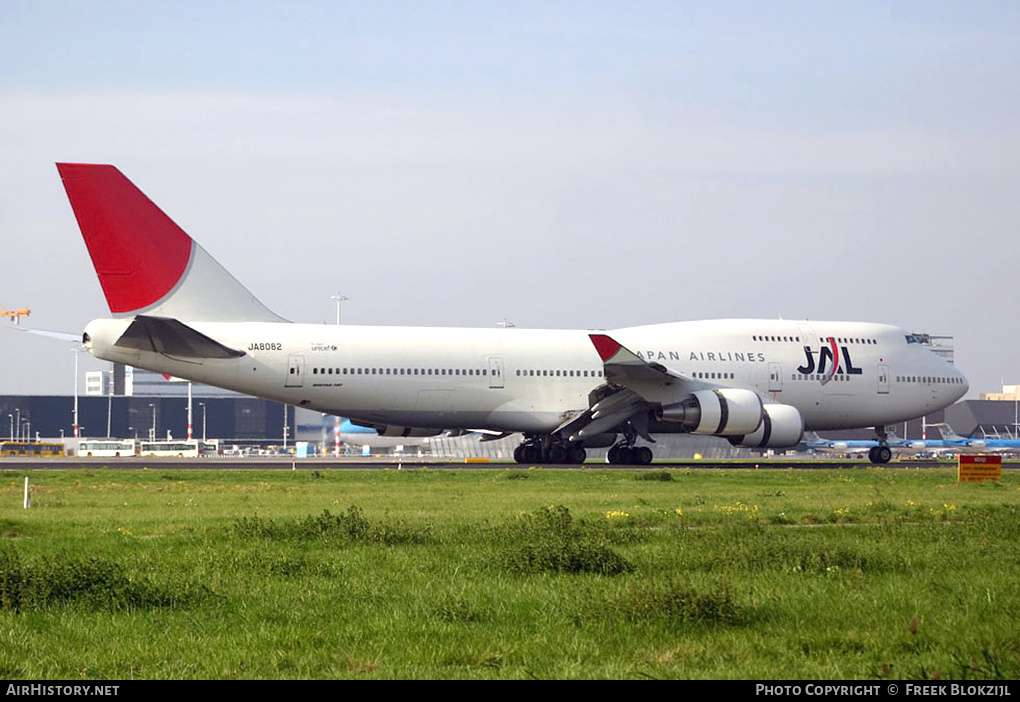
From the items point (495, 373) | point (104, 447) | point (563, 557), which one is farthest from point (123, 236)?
point (104, 447)

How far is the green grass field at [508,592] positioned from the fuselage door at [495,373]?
18.2 meters

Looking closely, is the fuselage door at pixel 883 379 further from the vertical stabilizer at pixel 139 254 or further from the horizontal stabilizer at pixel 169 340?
the horizontal stabilizer at pixel 169 340

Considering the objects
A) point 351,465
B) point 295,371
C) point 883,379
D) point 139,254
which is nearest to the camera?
point 139,254

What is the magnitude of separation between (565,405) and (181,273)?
13.1m

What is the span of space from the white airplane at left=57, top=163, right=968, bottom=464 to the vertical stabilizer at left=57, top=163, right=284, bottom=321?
0.04m

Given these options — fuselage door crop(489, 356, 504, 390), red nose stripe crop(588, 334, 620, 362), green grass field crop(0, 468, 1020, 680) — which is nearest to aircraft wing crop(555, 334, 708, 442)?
red nose stripe crop(588, 334, 620, 362)

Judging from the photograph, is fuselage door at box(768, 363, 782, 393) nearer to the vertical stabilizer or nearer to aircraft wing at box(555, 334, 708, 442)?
aircraft wing at box(555, 334, 708, 442)

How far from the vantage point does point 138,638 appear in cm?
913

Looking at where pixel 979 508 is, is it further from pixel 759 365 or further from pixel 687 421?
pixel 759 365

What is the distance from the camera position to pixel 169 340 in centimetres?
3531

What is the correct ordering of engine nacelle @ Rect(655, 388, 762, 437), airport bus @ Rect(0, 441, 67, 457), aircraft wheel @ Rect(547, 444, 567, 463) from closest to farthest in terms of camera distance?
engine nacelle @ Rect(655, 388, 762, 437), aircraft wheel @ Rect(547, 444, 567, 463), airport bus @ Rect(0, 441, 67, 457)

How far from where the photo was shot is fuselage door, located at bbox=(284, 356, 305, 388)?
3725 centimetres

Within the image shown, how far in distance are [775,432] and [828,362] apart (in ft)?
19.0

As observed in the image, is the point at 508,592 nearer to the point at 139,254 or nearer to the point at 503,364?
the point at 139,254
